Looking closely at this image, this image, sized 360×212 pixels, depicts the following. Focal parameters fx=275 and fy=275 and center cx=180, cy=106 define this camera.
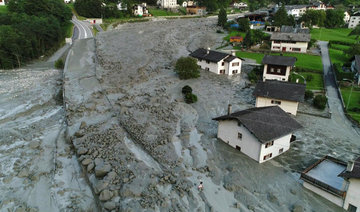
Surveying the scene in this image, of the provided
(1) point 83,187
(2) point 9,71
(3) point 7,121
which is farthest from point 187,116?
(2) point 9,71

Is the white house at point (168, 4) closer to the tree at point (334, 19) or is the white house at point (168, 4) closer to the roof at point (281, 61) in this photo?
the tree at point (334, 19)

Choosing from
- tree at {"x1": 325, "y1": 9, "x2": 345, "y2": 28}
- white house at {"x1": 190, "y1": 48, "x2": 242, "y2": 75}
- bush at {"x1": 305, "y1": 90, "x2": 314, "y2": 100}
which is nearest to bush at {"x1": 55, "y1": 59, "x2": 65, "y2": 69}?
white house at {"x1": 190, "y1": 48, "x2": 242, "y2": 75}

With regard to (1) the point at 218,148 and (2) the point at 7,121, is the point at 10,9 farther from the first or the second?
(1) the point at 218,148

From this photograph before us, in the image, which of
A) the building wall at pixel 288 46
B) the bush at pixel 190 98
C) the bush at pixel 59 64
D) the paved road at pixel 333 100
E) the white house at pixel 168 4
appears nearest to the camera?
the paved road at pixel 333 100

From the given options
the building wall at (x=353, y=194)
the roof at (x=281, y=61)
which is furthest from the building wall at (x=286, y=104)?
the building wall at (x=353, y=194)

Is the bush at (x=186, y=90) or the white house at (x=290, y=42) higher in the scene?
the white house at (x=290, y=42)

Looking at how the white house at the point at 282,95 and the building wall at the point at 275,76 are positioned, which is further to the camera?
the building wall at the point at 275,76
